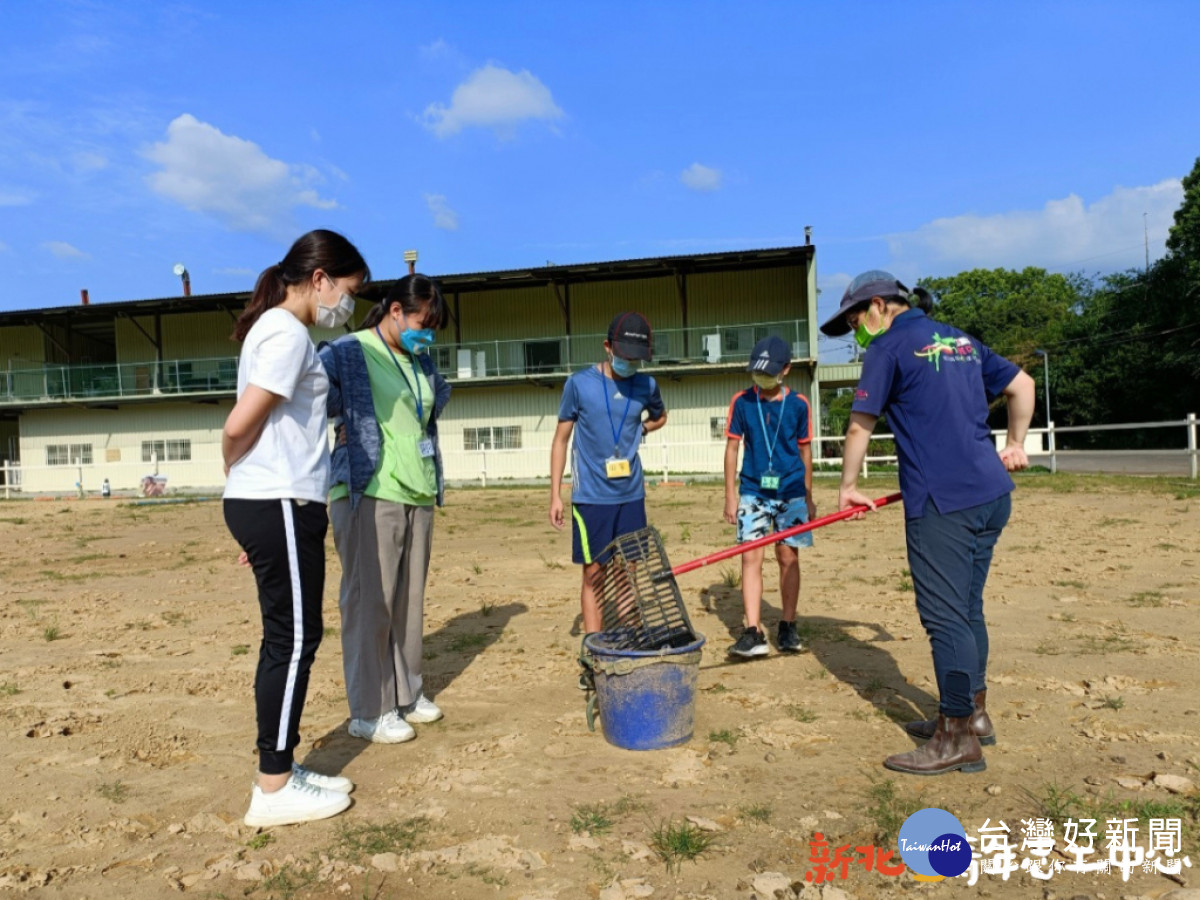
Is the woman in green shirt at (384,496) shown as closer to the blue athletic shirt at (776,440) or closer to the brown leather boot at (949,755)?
the blue athletic shirt at (776,440)

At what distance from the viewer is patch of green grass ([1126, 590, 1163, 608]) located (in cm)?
615

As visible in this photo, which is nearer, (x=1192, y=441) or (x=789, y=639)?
(x=789, y=639)

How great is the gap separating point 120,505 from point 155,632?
15627 millimetres

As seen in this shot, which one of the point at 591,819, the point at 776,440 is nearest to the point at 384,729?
the point at 591,819

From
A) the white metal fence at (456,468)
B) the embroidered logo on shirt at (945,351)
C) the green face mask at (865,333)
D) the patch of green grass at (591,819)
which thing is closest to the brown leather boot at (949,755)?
the patch of green grass at (591,819)

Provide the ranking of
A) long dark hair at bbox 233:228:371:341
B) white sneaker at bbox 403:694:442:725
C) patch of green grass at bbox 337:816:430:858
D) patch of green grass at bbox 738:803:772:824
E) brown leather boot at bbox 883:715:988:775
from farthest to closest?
1. white sneaker at bbox 403:694:442:725
2. brown leather boot at bbox 883:715:988:775
3. long dark hair at bbox 233:228:371:341
4. patch of green grass at bbox 738:803:772:824
5. patch of green grass at bbox 337:816:430:858

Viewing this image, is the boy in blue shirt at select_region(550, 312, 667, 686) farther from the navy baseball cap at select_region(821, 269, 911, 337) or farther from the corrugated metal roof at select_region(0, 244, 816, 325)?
the corrugated metal roof at select_region(0, 244, 816, 325)

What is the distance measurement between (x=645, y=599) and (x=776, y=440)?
160cm

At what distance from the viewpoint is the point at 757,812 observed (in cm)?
302

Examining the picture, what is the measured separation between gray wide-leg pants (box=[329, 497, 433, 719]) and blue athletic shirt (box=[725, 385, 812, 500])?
2204 mm

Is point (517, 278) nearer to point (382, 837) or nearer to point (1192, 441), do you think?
point (1192, 441)

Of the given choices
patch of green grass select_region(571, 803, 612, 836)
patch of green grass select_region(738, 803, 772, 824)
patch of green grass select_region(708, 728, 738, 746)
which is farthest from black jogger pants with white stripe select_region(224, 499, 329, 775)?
patch of green grass select_region(708, 728, 738, 746)

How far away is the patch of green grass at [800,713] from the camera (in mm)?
4026

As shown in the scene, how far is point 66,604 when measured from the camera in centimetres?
752
